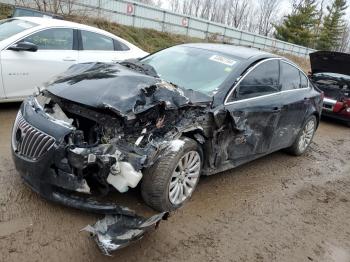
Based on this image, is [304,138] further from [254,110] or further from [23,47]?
[23,47]

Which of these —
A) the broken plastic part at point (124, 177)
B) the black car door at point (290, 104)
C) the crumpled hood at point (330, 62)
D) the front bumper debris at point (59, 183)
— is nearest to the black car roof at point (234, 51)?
the black car door at point (290, 104)

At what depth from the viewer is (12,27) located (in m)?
6.52

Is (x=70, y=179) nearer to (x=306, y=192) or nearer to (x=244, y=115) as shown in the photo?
(x=244, y=115)

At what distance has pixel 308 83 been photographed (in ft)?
20.9

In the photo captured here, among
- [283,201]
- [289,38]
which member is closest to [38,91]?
[283,201]

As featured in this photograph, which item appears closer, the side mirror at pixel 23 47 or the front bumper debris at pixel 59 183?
the front bumper debris at pixel 59 183

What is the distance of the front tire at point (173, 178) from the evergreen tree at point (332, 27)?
56071mm

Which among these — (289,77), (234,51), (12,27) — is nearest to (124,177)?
(234,51)

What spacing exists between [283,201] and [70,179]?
2.63 metres

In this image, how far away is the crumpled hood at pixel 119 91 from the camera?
358 centimetres

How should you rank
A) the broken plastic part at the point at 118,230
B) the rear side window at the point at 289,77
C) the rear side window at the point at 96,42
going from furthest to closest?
the rear side window at the point at 96,42 → the rear side window at the point at 289,77 → the broken plastic part at the point at 118,230

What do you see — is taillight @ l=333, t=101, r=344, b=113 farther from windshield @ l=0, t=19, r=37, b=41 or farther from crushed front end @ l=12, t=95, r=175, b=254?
crushed front end @ l=12, t=95, r=175, b=254

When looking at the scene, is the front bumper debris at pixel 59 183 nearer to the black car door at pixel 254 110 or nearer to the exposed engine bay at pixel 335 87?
the black car door at pixel 254 110

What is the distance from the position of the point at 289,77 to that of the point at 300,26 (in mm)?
Result: 44613
